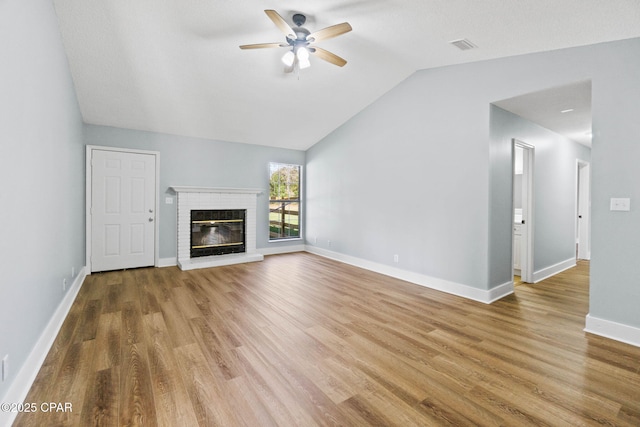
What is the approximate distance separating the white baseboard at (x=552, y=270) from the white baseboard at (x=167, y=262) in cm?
623

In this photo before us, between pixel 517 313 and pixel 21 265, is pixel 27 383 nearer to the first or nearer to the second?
pixel 21 265

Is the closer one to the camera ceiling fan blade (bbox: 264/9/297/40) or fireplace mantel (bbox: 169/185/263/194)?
ceiling fan blade (bbox: 264/9/297/40)

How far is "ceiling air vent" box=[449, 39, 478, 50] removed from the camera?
3.19 m

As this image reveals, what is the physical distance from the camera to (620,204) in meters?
2.67

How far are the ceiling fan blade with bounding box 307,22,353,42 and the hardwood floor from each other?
284 cm

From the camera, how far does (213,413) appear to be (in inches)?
66.6

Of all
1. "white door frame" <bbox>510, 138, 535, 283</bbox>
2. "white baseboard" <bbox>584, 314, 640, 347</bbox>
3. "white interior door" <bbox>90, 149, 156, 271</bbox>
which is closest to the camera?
"white baseboard" <bbox>584, 314, 640, 347</bbox>

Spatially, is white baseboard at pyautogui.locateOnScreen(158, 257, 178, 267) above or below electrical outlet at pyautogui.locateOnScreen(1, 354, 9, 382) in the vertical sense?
below

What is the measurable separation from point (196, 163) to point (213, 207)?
942 millimetres

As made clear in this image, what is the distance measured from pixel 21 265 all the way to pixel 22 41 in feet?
4.73

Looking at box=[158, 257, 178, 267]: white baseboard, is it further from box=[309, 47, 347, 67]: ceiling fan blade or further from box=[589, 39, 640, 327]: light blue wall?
box=[589, 39, 640, 327]: light blue wall

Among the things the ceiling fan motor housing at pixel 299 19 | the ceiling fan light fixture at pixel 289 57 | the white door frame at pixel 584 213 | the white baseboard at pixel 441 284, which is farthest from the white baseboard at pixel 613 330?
the white door frame at pixel 584 213

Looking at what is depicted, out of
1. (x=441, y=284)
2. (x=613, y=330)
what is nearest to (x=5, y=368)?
(x=441, y=284)

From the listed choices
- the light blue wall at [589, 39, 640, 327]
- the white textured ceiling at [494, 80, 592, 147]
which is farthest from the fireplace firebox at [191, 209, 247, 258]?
the light blue wall at [589, 39, 640, 327]
